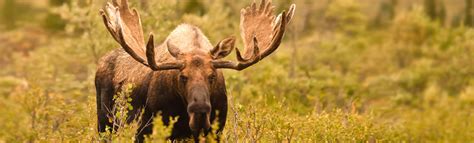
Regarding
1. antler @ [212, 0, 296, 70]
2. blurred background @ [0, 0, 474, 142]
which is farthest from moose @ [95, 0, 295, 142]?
blurred background @ [0, 0, 474, 142]

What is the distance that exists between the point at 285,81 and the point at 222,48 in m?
16.4

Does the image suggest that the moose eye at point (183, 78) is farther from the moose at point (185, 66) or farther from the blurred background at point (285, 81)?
the blurred background at point (285, 81)

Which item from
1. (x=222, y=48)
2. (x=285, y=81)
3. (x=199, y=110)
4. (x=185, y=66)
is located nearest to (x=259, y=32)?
(x=222, y=48)

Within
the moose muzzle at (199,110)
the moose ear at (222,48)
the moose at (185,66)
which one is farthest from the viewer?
the moose ear at (222,48)

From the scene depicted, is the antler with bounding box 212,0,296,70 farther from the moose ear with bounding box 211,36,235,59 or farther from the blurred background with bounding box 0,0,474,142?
the blurred background with bounding box 0,0,474,142

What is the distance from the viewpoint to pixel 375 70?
65562 millimetres

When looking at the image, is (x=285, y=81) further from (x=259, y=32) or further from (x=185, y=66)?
(x=185, y=66)

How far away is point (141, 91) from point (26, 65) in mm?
25846

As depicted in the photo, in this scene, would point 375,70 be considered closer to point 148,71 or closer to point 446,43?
point 446,43

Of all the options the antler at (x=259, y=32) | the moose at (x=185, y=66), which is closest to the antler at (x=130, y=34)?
the moose at (x=185, y=66)

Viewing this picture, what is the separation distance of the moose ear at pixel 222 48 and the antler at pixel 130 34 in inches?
20.5

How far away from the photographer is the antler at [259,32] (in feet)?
38.0

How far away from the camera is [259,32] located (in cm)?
1282

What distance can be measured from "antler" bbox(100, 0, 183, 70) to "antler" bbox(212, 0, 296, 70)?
0.81 metres
